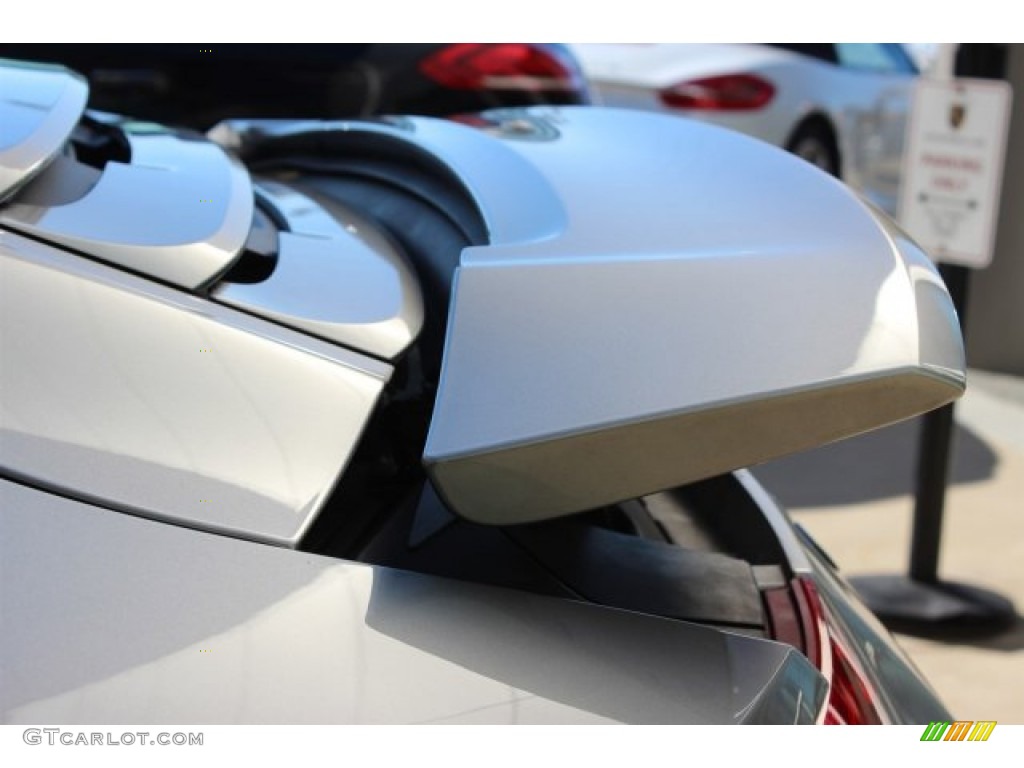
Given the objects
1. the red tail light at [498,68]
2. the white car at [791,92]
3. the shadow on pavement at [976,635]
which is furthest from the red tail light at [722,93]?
the shadow on pavement at [976,635]

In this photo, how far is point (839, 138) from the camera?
24.4 ft

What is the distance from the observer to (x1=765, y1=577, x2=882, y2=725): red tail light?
1.08m

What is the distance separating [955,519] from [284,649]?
3.83 m

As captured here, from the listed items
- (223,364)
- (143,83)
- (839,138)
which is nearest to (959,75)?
(143,83)

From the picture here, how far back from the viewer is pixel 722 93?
646 centimetres

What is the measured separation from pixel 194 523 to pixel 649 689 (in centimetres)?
33

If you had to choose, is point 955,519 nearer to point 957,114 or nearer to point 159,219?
point 957,114

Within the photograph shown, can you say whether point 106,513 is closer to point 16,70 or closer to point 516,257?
point 516,257

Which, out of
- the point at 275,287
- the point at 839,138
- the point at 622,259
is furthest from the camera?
the point at 839,138

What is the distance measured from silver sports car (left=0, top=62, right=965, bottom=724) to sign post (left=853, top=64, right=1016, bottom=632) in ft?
8.43

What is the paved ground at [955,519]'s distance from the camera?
3.29 metres
